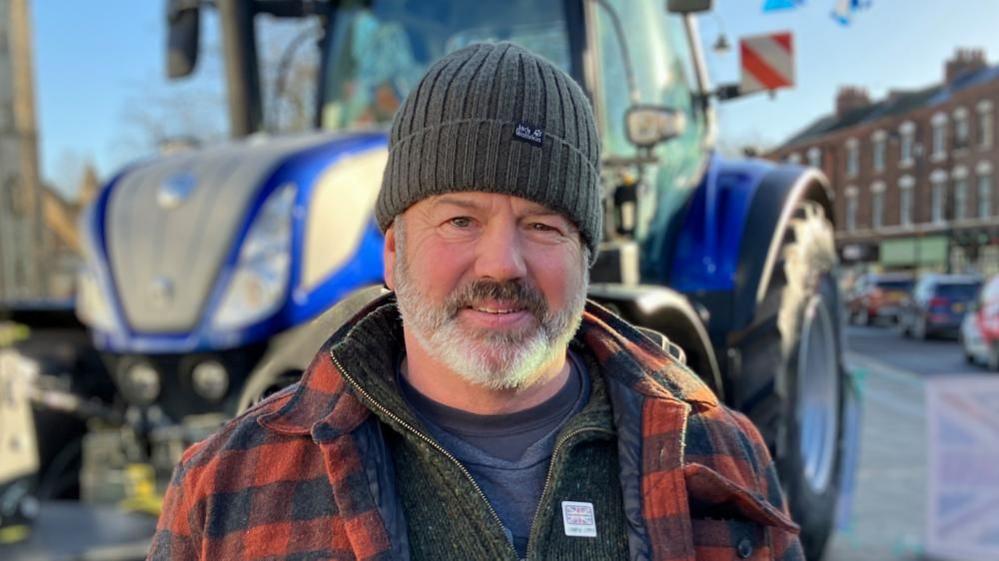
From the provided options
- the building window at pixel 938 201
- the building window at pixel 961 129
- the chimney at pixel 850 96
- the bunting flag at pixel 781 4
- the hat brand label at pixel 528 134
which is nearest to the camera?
the hat brand label at pixel 528 134

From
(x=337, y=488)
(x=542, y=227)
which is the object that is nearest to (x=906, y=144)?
(x=542, y=227)

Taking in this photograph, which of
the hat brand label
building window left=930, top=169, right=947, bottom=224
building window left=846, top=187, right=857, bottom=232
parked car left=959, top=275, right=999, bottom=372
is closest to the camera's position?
the hat brand label

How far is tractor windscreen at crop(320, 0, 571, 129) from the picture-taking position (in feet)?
11.6

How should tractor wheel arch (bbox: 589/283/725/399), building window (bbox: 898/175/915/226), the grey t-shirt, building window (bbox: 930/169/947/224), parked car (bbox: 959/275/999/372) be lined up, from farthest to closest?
building window (bbox: 898/175/915/226), building window (bbox: 930/169/947/224), parked car (bbox: 959/275/999/372), tractor wheel arch (bbox: 589/283/725/399), the grey t-shirt

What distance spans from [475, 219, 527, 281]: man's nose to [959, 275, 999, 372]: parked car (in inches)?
485

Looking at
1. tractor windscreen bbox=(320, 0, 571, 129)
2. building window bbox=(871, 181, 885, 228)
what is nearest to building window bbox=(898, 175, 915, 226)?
building window bbox=(871, 181, 885, 228)

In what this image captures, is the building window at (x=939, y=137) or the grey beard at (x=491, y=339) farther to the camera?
the building window at (x=939, y=137)

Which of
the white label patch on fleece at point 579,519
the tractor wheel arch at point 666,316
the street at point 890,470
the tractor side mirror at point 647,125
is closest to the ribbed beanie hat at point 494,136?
the white label patch on fleece at point 579,519

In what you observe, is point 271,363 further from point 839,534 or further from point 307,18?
point 839,534

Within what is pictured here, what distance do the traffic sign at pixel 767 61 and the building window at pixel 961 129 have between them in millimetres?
14425

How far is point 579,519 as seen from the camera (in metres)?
1.41

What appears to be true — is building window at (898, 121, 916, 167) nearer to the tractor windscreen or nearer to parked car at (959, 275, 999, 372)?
parked car at (959, 275, 999, 372)

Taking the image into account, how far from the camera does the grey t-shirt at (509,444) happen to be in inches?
57.1

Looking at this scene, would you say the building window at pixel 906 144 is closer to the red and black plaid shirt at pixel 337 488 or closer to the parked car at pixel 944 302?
the parked car at pixel 944 302
